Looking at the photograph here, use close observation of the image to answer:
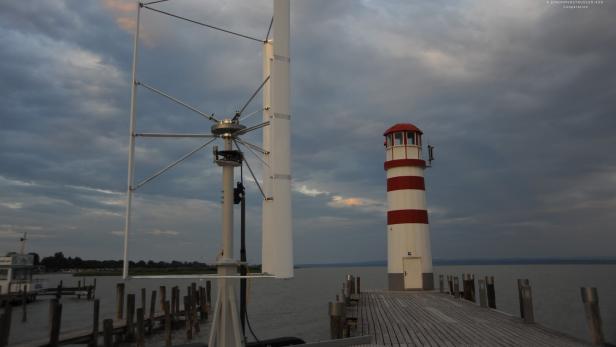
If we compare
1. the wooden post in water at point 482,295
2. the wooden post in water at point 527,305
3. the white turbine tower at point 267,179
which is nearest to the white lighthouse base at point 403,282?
the wooden post in water at point 482,295

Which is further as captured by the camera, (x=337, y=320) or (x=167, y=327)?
(x=167, y=327)

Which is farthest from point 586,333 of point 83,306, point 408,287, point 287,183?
point 83,306

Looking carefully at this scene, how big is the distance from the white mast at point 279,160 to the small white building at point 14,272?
41.8 m

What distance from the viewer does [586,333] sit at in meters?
26.7

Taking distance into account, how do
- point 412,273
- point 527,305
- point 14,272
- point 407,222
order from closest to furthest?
point 527,305, point 407,222, point 412,273, point 14,272

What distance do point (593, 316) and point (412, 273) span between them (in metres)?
12.0

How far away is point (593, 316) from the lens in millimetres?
12656

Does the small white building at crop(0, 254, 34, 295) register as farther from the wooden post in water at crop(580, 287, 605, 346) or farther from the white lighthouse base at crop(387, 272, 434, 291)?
the wooden post in water at crop(580, 287, 605, 346)

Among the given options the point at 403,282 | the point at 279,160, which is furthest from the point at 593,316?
the point at 403,282

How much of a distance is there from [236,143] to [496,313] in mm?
13591

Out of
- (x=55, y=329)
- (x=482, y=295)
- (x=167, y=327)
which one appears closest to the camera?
(x=55, y=329)

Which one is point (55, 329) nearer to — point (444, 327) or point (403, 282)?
point (444, 327)

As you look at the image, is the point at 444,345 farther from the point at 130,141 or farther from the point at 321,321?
the point at 321,321

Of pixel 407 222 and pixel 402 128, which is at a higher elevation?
pixel 402 128
